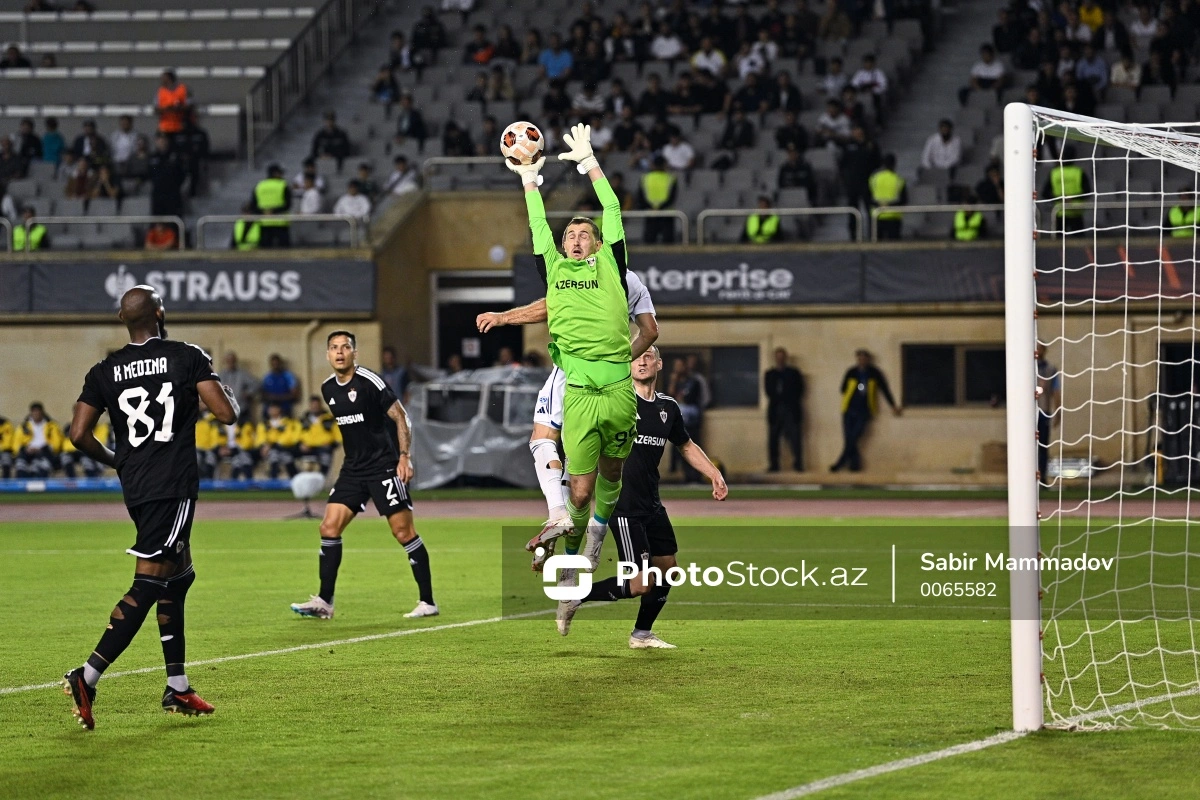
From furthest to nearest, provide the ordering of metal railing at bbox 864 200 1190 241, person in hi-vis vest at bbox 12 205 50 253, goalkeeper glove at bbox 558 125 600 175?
person in hi-vis vest at bbox 12 205 50 253
metal railing at bbox 864 200 1190 241
goalkeeper glove at bbox 558 125 600 175

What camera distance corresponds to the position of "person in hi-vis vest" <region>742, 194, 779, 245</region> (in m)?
27.9

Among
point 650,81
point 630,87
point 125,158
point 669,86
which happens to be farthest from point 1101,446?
point 125,158

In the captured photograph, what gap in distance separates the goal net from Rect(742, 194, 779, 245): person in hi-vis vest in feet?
14.8

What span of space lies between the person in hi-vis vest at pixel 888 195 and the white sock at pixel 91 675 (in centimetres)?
2131

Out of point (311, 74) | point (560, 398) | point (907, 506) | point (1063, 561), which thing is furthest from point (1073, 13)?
point (560, 398)

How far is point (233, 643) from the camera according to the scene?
10.7 m

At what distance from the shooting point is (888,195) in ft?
91.7

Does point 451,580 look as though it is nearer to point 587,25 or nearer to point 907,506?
point 907,506

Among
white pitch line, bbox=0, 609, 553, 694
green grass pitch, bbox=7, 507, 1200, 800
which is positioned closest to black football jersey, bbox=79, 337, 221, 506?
green grass pitch, bbox=7, 507, 1200, 800

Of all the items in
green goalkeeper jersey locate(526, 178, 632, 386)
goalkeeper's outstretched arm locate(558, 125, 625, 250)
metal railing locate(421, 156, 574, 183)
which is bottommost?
green goalkeeper jersey locate(526, 178, 632, 386)

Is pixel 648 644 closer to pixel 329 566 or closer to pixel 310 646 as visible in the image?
pixel 310 646

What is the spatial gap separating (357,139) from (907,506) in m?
15.3

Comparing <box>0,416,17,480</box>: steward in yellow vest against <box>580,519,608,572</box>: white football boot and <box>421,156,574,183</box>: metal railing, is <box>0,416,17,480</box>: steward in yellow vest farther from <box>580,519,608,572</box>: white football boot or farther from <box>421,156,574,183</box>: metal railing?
<box>580,519,608,572</box>: white football boot

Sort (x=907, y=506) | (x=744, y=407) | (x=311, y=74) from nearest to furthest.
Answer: (x=907, y=506) < (x=744, y=407) < (x=311, y=74)
